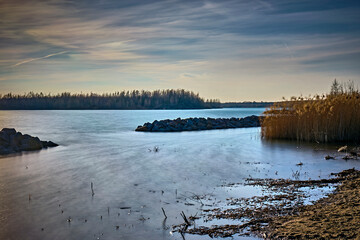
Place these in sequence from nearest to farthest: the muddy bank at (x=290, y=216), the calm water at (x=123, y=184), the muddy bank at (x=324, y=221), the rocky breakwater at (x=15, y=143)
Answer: the muddy bank at (x=324, y=221) < the muddy bank at (x=290, y=216) < the calm water at (x=123, y=184) < the rocky breakwater at (x=15, y=143)

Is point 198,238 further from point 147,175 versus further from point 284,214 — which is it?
point 147,175

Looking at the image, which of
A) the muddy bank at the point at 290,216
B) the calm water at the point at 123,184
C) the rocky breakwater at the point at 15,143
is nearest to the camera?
the muddy bank at the point at 290,216

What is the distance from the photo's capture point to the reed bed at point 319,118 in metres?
15.6

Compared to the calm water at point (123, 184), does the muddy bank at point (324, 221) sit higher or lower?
higher

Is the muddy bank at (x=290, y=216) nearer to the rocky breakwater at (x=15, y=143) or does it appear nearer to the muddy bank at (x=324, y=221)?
the muddy bank at (x=324, y=221)

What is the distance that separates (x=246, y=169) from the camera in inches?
406

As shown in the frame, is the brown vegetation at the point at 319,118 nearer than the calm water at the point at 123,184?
No

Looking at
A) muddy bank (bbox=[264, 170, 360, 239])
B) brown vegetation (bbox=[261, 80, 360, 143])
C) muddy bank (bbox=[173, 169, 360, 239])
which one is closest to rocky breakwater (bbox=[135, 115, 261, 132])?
brown vegetation (bbox=[261, 80, 360, 143])

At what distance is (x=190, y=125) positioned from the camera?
30234 millimetres

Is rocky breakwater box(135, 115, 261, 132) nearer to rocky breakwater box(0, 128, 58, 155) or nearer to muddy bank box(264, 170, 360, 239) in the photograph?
rocky breakwater box(0, 128, 58, 155)

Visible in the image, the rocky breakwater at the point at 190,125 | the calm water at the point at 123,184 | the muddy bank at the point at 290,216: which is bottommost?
the calm water at the point at 123,184

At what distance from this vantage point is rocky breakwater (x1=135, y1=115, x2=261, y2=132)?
29.1 meters

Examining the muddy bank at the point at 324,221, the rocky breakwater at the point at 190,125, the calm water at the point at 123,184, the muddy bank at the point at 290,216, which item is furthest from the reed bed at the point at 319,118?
the rocky breakwater at the point at 190,125

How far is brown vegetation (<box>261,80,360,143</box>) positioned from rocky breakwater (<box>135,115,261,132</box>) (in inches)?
480
